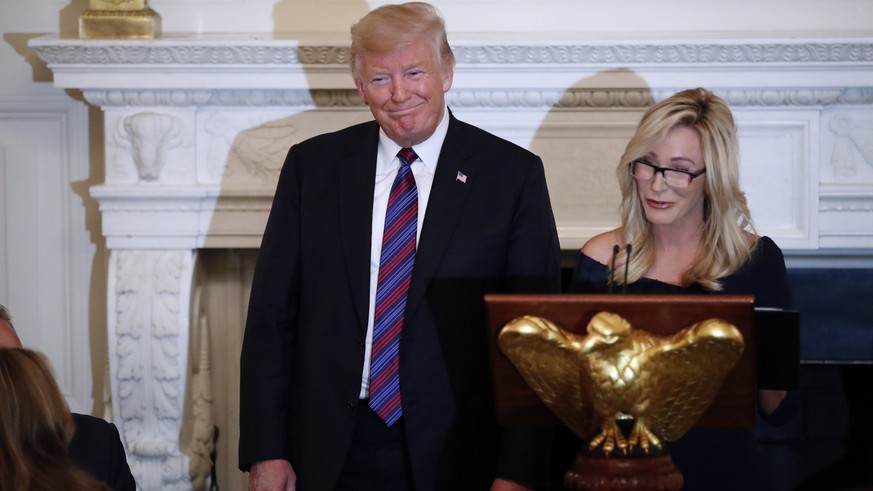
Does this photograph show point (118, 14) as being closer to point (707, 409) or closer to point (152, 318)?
point (152, 318)

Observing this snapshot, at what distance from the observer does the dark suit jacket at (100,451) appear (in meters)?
2.22

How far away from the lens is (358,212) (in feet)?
8.36

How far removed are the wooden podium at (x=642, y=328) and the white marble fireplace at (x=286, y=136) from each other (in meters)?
1.67

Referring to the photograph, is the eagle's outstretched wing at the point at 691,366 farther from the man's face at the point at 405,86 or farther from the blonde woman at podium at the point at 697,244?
the man's face at the point at 405,86

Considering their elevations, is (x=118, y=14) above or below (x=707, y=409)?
above

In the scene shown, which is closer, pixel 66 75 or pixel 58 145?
pixel 66 75

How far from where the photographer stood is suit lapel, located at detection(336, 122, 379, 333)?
8.22ft

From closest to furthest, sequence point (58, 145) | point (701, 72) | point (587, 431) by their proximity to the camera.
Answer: point (587, 431)
point (701, 72)
point (58, 145)

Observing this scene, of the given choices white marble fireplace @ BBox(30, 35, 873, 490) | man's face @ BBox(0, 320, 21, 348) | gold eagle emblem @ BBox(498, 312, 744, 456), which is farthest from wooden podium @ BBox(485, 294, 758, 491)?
white marble fireplace @ BBox(30, 35, 873, 490)

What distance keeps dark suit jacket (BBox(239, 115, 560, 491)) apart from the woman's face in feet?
0.75

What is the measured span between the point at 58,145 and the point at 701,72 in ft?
6.63

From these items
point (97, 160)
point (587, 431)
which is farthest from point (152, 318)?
point (587, 431)

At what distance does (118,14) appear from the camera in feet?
11.5

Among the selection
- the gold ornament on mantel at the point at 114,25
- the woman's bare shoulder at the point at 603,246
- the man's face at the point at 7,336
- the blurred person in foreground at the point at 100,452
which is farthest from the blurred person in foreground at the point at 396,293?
the gold ornament on mantel at the point at 114,25
